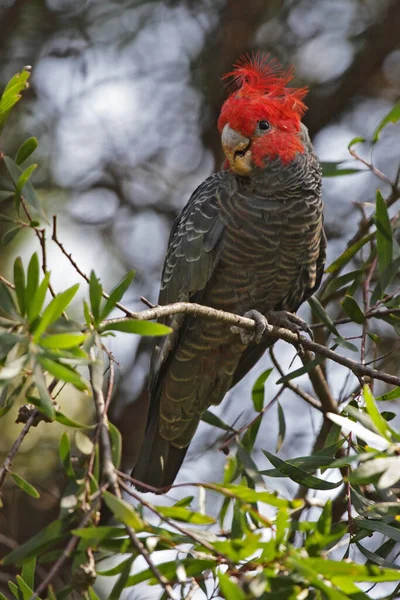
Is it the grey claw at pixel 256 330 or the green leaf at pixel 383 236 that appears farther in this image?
the grey claw at pixel 256 330

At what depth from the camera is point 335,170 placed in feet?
10.1

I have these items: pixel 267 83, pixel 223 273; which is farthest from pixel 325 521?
pixel 267 83

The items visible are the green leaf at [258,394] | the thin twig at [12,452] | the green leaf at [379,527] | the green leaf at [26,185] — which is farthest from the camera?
the green leaf at [258,394]

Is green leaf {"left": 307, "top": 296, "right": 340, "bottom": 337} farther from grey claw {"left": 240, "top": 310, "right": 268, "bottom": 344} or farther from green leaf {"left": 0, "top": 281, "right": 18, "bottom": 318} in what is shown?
green leaf {"left": 0, "top": 281, "right": 18, "bottom": 318}

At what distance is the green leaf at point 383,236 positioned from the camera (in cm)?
207

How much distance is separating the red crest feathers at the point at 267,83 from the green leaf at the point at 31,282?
1.82m

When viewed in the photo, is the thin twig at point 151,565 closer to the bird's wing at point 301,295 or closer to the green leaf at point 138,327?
the green leaf at point 138,327

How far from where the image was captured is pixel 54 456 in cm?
377

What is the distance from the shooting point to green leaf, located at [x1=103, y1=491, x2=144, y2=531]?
53.6 inches

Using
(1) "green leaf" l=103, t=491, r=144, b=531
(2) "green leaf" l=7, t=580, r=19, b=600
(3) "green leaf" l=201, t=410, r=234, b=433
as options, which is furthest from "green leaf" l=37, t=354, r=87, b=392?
(3) "green leaf" l=201, t=410, r=234, b=433

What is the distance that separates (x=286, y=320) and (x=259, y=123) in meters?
0.84

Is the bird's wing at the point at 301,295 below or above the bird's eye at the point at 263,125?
below

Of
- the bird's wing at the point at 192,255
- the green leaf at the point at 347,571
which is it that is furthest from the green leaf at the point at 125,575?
the bird's wing at the point at 192,255

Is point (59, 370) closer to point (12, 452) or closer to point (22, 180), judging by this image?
point (12, 452)
